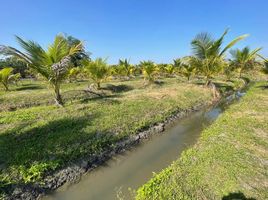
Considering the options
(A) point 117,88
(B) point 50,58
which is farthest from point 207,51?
(B) point 50,58

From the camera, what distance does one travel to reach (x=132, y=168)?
614cm

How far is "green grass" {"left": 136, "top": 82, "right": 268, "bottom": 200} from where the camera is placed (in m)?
4.31

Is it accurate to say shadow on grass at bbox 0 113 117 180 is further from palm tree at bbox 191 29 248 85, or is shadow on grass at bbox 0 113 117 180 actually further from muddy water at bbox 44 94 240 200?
palm tree at bbox 191 29 248 85

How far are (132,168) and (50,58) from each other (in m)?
7.05

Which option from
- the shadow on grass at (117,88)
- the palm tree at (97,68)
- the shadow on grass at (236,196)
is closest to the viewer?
the shadow on grass at (236,196)

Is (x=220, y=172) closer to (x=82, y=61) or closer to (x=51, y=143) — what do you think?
(x=51, y=143)

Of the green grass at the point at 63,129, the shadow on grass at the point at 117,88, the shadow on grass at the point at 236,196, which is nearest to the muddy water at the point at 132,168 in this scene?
the green grass at the point at 63,129

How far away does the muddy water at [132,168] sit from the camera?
508 cm

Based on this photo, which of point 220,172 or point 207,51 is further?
point 207,51

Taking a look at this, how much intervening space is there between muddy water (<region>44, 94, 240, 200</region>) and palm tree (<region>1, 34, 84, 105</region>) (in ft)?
18.2

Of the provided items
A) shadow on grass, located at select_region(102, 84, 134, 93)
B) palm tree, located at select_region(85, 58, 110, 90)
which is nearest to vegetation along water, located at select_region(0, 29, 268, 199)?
palm tree, located at select_region(85, 58, 110, 90)

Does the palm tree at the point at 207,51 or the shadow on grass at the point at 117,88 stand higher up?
the palm tree at the point at 207,51

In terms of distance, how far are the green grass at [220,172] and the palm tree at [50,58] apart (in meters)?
7.18

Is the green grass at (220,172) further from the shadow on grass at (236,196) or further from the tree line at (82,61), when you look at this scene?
the tree line at (82,61)
